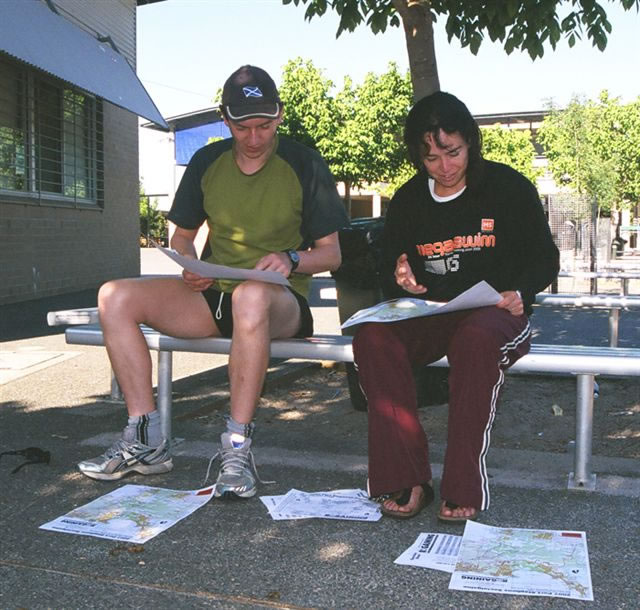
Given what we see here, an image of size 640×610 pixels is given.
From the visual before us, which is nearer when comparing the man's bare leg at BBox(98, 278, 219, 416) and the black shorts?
the man's bare leg at BBox(98, 278, 219, 416)

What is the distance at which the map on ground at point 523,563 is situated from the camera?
7.42 ft

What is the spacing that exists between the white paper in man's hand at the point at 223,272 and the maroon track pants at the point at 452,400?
384 mm

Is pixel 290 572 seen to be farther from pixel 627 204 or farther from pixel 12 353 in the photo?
Result: pixel 627 204

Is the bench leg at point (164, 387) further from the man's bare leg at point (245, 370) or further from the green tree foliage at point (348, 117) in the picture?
the green tree foliage at point (348, 117)

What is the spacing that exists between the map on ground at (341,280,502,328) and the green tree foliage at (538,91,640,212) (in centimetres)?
3475

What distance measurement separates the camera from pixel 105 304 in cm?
332

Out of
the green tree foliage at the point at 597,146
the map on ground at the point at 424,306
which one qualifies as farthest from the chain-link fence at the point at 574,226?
the green tree foliage at the point at 597,146

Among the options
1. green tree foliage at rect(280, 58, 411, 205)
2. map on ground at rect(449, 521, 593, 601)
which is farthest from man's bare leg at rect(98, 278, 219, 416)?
green tree foliage at rect(280, 58, 411, 205)

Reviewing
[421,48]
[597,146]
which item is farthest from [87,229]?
[597,146]

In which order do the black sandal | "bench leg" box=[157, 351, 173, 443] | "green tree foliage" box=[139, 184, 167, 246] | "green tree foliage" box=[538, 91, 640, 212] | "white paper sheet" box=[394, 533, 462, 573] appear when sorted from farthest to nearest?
"green tree foliage" box=[139, 184, 167, 246], "green tree foliage" box=[538, 91, 640, 212], "bench leg" box=[157, 351, 173, 443], the black sandal, "white paper sheet" box=[394, 533, 462, 573]

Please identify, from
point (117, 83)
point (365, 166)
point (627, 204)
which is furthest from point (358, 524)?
point (627, 204)

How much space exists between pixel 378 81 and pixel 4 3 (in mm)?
27224

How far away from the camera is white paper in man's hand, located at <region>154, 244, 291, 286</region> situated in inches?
120

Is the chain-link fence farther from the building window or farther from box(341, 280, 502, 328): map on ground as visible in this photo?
box(341, 280, 502, 328): map on ground
